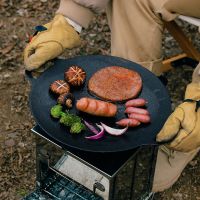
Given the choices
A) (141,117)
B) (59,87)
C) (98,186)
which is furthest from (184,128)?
(59,87)

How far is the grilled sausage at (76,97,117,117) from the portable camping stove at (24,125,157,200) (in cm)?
24

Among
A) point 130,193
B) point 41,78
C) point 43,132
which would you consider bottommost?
point 130,193

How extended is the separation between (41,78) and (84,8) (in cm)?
65

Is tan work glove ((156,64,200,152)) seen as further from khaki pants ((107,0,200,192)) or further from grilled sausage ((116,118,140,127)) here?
khaki pants ((107,0,200,192))

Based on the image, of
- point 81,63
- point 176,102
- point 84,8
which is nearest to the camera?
point 81,63

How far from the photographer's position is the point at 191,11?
3062mm

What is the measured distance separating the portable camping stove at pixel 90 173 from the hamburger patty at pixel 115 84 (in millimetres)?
316

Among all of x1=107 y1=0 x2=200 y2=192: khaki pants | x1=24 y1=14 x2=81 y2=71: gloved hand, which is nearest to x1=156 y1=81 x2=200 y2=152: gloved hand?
x1=107 y1=0 x2=200 y2=192: khaki pants

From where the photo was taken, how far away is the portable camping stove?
2572 mm

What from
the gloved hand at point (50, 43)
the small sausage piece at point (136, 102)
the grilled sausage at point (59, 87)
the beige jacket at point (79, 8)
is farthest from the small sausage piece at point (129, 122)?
the beige jacket at point (79, 8)

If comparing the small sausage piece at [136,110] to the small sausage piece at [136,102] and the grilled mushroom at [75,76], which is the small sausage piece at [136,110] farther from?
the grilled mushroom at [75,76]

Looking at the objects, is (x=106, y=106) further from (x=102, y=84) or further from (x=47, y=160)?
(x=47, y=160)

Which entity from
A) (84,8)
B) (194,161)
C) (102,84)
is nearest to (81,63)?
(102,84)

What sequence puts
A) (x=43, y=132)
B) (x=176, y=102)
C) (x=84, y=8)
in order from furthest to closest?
1. (x=176, y=102)
2. (x=84, y=8)
3. (x=43, y=132)
